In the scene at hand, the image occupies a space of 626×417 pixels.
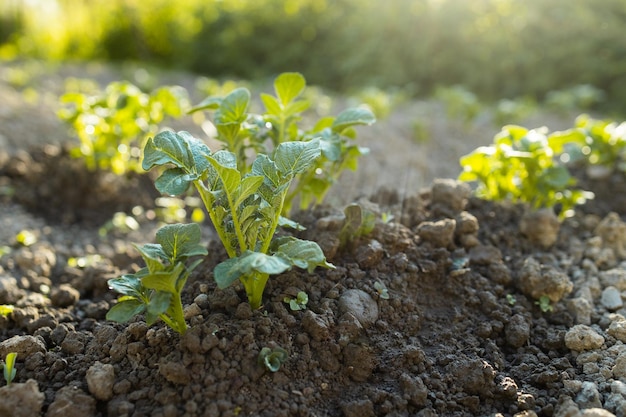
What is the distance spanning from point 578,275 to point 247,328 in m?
1.49

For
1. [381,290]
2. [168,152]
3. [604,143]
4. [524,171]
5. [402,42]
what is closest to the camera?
[168,152]

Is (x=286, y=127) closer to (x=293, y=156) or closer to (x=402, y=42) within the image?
(x=293, y=156)

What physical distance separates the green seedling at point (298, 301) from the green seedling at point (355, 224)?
341 mm

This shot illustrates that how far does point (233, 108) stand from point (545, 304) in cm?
140

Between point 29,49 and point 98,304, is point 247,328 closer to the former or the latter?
point 98,304

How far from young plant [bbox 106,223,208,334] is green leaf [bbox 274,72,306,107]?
0.71 metres

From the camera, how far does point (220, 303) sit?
1947mm

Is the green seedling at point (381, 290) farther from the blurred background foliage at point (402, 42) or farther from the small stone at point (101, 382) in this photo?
the blurred background foliage at point (402, 42)

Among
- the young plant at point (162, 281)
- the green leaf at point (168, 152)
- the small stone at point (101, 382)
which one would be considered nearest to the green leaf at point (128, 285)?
the young plant at point (162, 281)

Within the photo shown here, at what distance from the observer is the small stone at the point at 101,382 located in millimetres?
1726

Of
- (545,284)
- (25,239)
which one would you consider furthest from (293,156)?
(25,239)

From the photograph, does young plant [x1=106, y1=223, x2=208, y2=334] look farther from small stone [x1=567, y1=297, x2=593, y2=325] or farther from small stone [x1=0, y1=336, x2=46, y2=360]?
small stone [x1=567, y1=297, x2=593, y2=325]

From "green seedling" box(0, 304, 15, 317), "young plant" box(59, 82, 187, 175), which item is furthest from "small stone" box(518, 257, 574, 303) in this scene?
→ "young plant" box(59, 82, 187, 175)

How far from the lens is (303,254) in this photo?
5.65 feet
